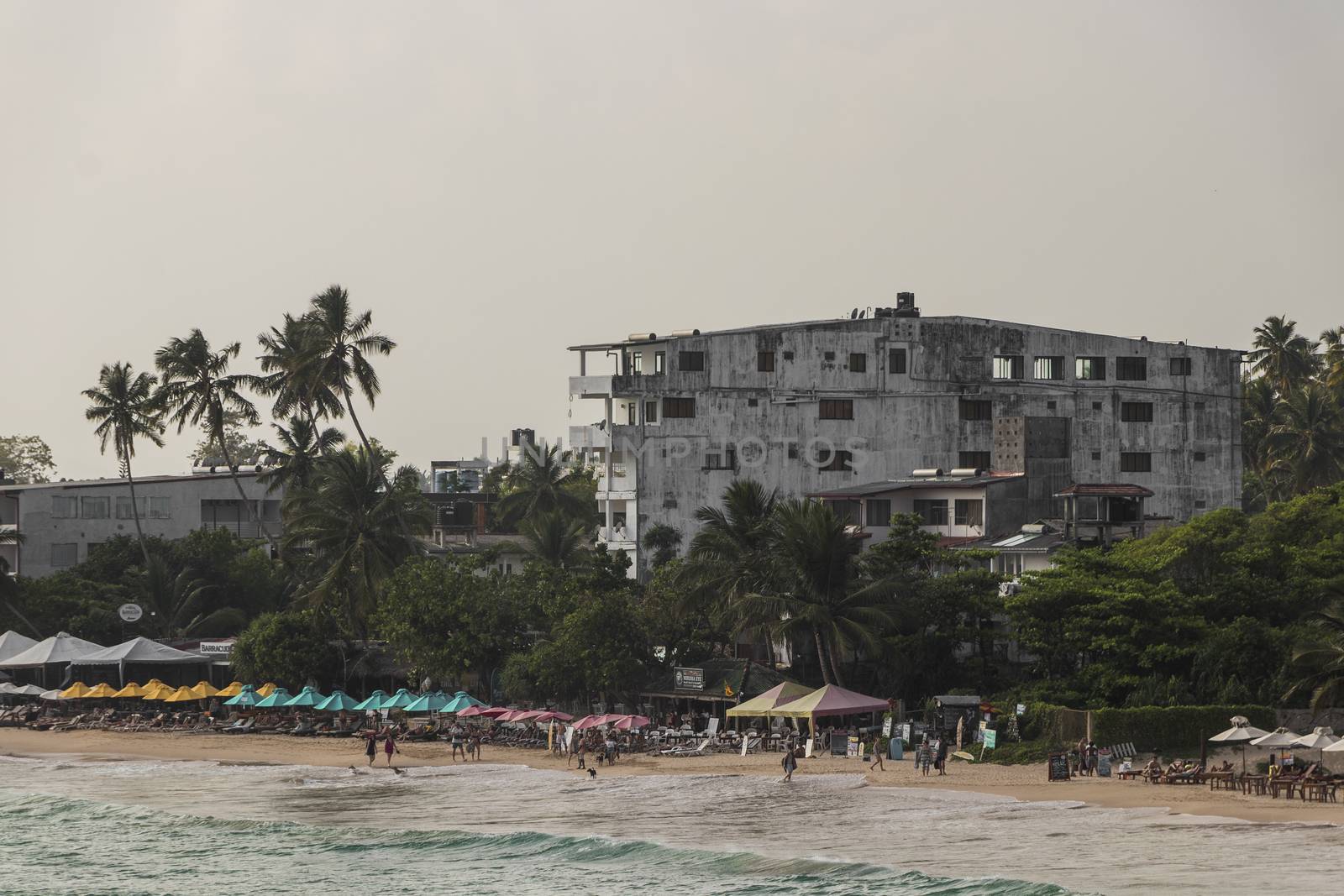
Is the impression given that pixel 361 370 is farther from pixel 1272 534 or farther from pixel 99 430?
pixel 1272 534

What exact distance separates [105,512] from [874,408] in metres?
41.4

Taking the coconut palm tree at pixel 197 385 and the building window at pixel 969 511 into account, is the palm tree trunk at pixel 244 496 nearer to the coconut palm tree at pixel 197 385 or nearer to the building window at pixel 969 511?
the coconut palm tree at pixel 197 385

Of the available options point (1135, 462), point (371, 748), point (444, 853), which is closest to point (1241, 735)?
point (444, 853)

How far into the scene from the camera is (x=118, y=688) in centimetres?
7606

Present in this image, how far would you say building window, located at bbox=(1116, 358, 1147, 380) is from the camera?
295 feet

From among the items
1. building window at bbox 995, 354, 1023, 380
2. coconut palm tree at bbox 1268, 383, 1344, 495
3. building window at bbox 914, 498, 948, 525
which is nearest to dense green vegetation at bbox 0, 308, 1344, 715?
building window at bbox 914, 498, 948, 525

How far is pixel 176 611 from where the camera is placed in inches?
3246

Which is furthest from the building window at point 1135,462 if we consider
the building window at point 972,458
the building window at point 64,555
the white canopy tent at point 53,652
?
the building window at point 64,555

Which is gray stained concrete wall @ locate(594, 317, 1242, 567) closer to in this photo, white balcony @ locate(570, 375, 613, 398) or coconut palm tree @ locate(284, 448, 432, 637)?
white balcony @ locate(570, 375, 613, 398)

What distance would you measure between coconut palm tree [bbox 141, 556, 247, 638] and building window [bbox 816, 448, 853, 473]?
28.9m

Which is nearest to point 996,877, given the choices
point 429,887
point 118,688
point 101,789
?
point 429,887

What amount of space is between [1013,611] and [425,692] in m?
21.1

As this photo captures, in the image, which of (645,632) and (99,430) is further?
(99,430)

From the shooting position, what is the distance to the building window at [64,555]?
93.9 metres
